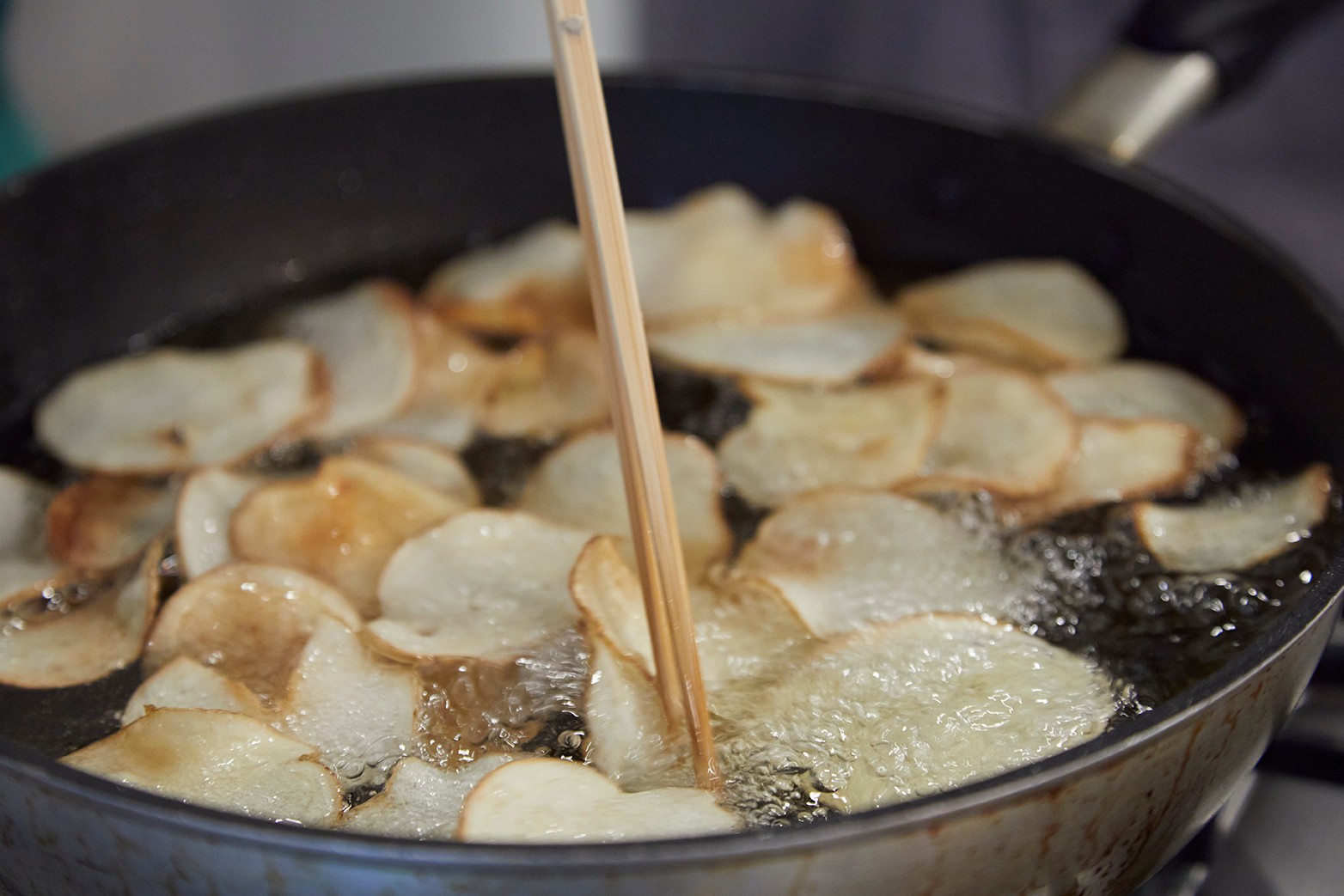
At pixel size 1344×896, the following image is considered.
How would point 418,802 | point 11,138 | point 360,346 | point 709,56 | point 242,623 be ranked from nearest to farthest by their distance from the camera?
point 418,802 → point 242,623 → point 360,346 → point 11,138 → point 709,56

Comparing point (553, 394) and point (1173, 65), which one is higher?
point (1173, 65)

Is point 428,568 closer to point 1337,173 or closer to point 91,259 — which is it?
point 91,259

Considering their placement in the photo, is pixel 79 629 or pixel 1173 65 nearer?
pixel 79 629

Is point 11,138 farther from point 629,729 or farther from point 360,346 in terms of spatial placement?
point 629,729

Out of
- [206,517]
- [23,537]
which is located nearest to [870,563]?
[206,517]

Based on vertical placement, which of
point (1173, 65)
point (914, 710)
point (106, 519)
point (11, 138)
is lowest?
point (914, 710)

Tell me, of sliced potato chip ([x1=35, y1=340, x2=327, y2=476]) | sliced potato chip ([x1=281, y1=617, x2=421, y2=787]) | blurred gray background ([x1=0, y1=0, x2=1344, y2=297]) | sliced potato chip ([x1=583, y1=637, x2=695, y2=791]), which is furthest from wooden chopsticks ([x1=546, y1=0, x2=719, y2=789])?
blurred gray background ([x1=0, y1=0, x2=1344, y2=297])
